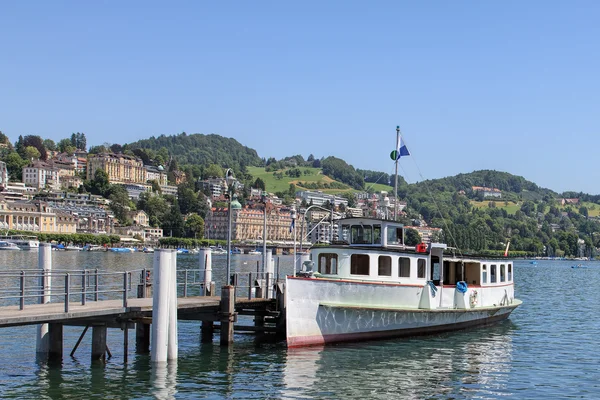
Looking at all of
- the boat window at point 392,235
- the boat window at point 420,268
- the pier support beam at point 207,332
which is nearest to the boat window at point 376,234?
the boat window at point 392,235

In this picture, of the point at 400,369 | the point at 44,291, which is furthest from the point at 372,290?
the point at 44,291

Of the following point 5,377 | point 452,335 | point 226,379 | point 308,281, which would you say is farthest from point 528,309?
point 5,377

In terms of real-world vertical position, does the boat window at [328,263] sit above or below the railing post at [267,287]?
above

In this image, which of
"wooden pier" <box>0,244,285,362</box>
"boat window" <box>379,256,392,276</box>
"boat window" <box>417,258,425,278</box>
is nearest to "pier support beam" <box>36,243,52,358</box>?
"wooden pier" <box>0,244,285,362</box>

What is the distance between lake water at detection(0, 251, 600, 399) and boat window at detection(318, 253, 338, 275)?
3.04 metres

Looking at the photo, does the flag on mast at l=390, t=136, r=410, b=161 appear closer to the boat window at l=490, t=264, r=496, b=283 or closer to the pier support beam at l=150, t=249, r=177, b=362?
the boat window at l=490, t=264, r=496, b=283

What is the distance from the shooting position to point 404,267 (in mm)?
31922

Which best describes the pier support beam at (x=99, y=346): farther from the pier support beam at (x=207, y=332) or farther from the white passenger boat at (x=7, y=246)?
the white passenger boat at (x=7, y=246)

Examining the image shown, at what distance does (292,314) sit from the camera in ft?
92.7

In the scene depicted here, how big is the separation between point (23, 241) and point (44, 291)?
538 feet

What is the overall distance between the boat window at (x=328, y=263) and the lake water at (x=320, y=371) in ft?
9.97

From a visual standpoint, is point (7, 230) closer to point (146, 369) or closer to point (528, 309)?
point (528, 309)

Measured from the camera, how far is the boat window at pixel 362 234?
32312 mm

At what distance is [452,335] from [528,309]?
20.8 metres
